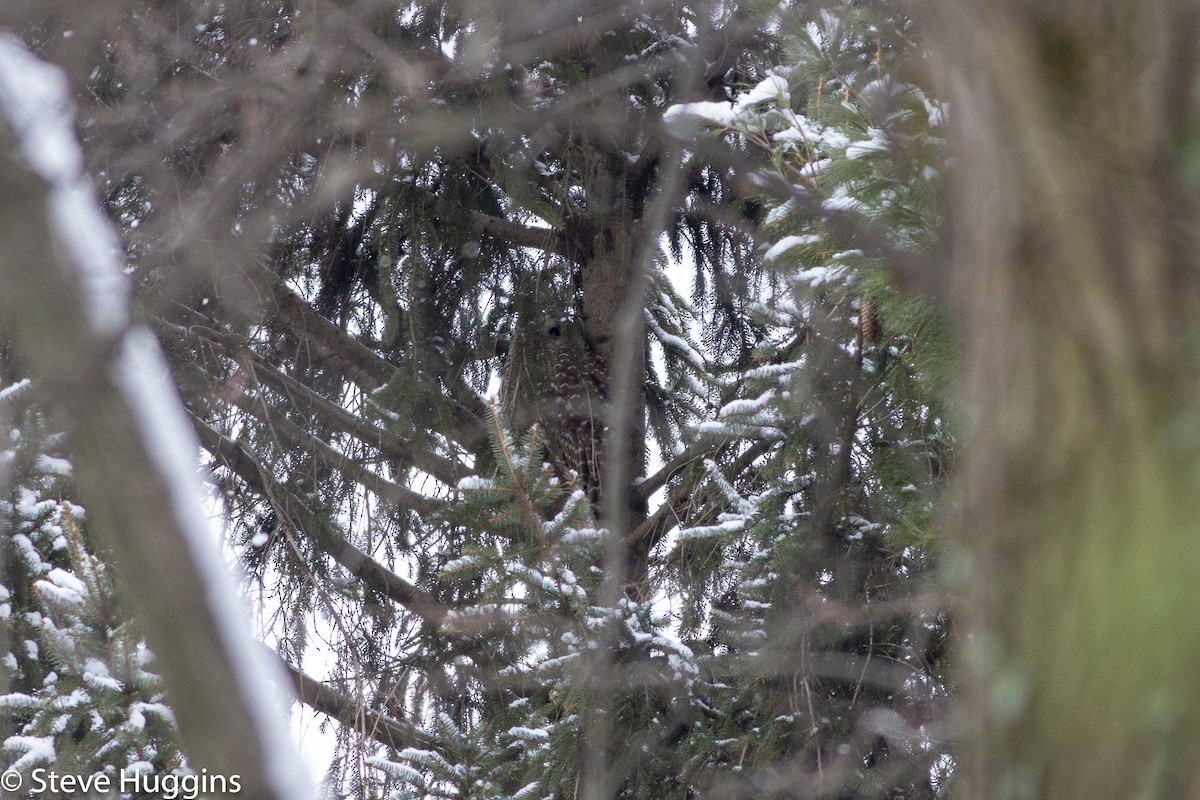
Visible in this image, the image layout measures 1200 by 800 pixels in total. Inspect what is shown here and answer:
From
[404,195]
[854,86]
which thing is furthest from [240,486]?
[854,86]

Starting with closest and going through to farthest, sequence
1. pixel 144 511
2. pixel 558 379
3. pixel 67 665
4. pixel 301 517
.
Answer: pixel 144 511 → pixel 67 665 → pixel 301 517 → pixel 558 379

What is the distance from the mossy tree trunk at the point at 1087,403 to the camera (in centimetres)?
64

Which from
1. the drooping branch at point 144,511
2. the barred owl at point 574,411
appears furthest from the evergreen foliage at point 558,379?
the drooping branch at point 144,511

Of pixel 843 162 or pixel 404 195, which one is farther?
pixel 404 195

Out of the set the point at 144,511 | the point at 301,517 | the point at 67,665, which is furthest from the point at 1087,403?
the point at 301,517

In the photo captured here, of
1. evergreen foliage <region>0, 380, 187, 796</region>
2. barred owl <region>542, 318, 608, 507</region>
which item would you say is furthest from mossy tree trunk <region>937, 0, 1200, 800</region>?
barred owl <region>542, 318, 608, 507</region>

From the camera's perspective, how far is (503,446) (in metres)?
2.72

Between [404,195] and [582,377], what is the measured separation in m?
1.05

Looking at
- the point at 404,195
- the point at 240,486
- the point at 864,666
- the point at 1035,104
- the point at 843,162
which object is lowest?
the point at 1035,104

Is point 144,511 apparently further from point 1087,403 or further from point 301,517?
point 301,517

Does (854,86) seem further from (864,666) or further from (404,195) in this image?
(404,195)

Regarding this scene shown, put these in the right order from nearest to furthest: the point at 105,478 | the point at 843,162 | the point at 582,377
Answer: the point at 105,478 < the point at 843,162 < the point at 582,377

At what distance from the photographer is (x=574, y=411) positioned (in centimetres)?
436

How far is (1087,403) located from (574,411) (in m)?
3.71
